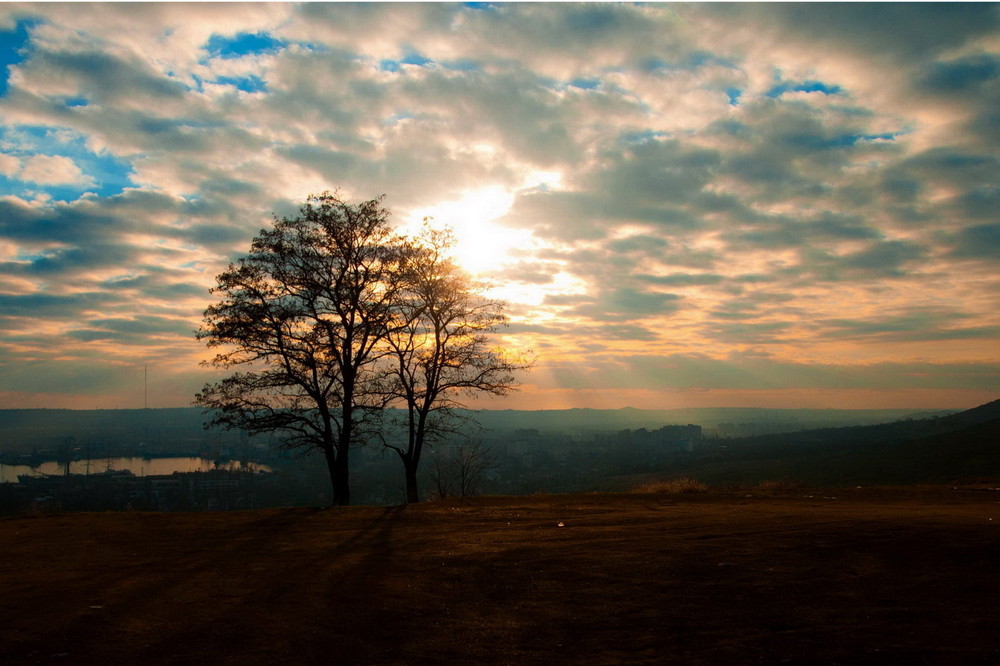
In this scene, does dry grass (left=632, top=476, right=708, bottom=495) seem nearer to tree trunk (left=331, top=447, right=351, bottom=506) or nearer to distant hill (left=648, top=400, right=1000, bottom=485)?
tree trunk (left=331, top=447, right=351, bottom=506)

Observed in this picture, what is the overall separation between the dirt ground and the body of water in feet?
139

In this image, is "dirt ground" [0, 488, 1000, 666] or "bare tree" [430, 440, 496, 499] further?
"bare tree" [430, 440, 496, 499]

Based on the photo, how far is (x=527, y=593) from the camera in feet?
31.5

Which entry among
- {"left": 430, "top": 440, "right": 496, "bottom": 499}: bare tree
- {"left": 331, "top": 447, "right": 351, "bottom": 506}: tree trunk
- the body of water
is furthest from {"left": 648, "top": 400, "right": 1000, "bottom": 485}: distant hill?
the body of water

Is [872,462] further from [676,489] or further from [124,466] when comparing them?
[124,466]

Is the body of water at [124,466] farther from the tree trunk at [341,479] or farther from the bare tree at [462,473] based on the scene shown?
the tree trunk at [341,479]

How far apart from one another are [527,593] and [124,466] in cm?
6614

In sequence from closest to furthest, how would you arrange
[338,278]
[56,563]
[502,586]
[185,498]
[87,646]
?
[87,646] < [502,586] < [56,563] < [338,278] < [185,498]

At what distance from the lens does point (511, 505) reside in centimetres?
2014

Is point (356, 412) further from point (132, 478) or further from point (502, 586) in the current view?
point (132, 478)

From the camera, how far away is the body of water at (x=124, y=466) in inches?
2238

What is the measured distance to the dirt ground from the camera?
7.34 meters

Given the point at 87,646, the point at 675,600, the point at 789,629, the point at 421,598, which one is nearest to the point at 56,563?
the point at 87,646

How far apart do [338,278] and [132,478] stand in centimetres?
3261
